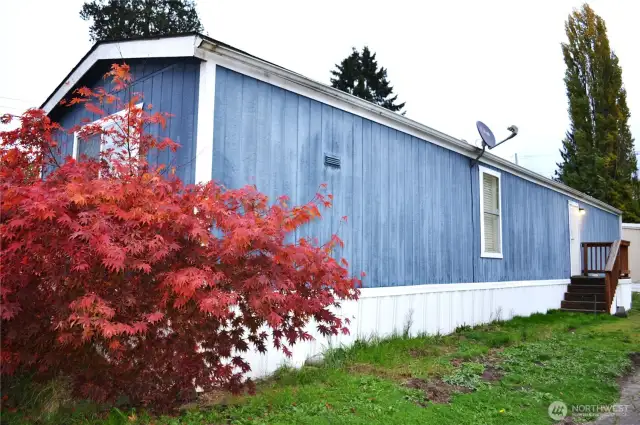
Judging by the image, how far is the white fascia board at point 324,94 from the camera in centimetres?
530

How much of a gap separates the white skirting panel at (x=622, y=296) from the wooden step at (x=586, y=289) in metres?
0.41

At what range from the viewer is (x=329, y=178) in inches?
256

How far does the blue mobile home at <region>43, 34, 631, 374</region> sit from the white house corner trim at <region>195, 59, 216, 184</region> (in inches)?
0.4

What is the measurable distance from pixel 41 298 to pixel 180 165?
7.54ft

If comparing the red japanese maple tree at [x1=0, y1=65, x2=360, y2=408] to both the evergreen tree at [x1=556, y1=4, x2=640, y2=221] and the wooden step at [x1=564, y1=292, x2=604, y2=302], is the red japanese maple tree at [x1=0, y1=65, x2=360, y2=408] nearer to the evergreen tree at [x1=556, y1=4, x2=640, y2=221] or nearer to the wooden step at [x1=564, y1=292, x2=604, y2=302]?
the wooden step at [x1=564, y1=292, x2=604, y2=302]

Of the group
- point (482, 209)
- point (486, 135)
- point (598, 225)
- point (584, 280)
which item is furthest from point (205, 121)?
point (598, 225)

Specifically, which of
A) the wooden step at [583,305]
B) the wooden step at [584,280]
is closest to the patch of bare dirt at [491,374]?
the wooden step at [583,305]

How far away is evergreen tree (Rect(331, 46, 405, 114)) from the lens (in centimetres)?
3722

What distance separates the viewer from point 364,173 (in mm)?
7055

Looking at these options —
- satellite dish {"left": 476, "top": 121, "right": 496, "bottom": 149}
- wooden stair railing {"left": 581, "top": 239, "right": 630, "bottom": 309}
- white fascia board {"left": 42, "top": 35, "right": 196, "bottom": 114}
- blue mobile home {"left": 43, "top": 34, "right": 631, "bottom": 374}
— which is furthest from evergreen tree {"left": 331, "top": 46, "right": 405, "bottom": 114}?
white fascia board {"left": 42, "top": 35, "right": 196, "bottom": 114}

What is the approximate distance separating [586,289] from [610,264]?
1104 millimetres

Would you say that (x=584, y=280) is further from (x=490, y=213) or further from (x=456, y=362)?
(x=456, y=362)

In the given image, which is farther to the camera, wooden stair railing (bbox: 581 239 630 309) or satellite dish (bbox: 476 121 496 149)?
wooden stair railing (bbox: 581 239 630 309)

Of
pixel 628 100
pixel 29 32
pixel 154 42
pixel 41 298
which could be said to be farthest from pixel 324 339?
pixel 628 100
